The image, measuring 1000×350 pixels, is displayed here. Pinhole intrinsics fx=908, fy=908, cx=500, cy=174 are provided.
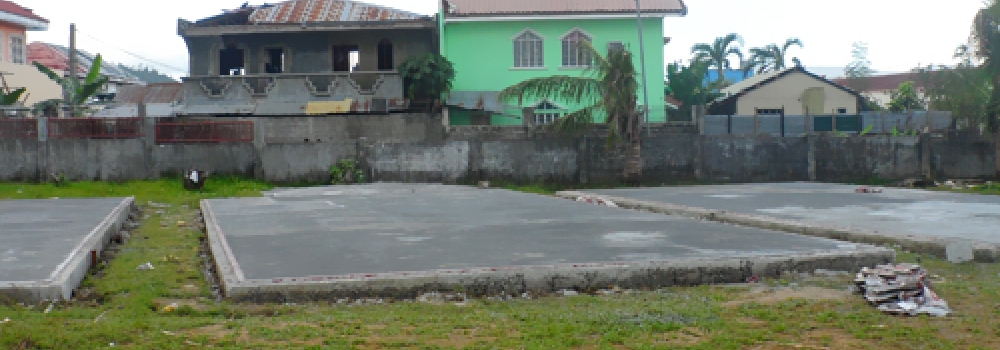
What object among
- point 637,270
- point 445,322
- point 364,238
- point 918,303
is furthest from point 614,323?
point 364,238

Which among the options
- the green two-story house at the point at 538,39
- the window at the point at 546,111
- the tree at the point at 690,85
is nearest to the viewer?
the window at the point at 546,111

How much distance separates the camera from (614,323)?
20.6ft

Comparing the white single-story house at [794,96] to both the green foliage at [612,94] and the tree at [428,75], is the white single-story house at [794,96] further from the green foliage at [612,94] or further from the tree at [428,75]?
the tree at [428,75]

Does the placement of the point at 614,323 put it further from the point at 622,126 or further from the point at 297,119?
the point at 297,119

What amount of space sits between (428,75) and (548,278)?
70.4 ft

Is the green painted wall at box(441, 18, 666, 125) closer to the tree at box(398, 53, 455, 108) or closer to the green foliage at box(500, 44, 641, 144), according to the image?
the tree at box(398, 53, 455, 108)

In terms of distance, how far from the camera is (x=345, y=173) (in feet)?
80.8

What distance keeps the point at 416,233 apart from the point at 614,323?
533 centimetres

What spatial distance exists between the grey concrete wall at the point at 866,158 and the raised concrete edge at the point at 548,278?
60.4 feet

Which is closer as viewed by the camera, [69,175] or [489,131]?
[69,175]

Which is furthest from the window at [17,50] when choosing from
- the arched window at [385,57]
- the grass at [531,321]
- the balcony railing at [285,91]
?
the grass at [531,321]

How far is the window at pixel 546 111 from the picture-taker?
3094cm

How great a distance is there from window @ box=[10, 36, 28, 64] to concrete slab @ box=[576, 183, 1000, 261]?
25952 millimetres

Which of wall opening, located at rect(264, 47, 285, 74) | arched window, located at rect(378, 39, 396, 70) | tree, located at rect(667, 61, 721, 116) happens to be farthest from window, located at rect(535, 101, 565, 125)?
wall opening, located at rect(264, 47, 285, 74)
